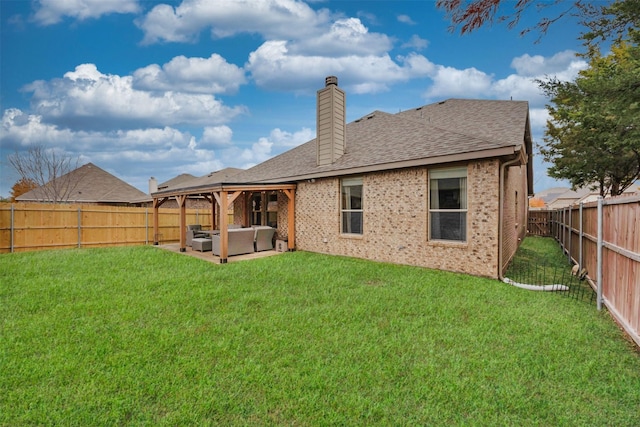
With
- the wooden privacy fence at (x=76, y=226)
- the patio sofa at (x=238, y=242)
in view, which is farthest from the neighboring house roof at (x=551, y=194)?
the wooden privacy fence at (x=76, y=226)

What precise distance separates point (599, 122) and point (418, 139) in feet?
24.0

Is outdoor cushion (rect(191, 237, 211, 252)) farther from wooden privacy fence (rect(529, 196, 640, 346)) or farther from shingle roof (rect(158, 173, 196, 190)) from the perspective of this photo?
shingle roof (rect(158, 173, 196, 190))

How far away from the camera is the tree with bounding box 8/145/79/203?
25.9m

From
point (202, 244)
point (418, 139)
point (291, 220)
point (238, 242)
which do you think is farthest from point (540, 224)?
point (202, 244)

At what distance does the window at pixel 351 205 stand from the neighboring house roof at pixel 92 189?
22.9 m

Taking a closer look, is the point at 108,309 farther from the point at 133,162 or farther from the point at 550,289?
the point at 133,162

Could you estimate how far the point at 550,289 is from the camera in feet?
22.0

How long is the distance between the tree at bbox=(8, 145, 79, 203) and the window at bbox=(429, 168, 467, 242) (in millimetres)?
29577

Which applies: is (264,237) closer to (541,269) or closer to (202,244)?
(202,244)

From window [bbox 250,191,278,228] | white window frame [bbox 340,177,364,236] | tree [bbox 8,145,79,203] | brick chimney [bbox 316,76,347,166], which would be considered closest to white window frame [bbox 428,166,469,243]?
white window frame [bbox 340,177,364,236]

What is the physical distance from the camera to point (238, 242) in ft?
37.0

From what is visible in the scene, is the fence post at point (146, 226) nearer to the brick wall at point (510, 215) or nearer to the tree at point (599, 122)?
the brick wall at point (510, 215)

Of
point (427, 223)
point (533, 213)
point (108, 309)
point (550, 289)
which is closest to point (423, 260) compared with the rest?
point (427, 223)

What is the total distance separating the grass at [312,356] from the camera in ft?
9.39
